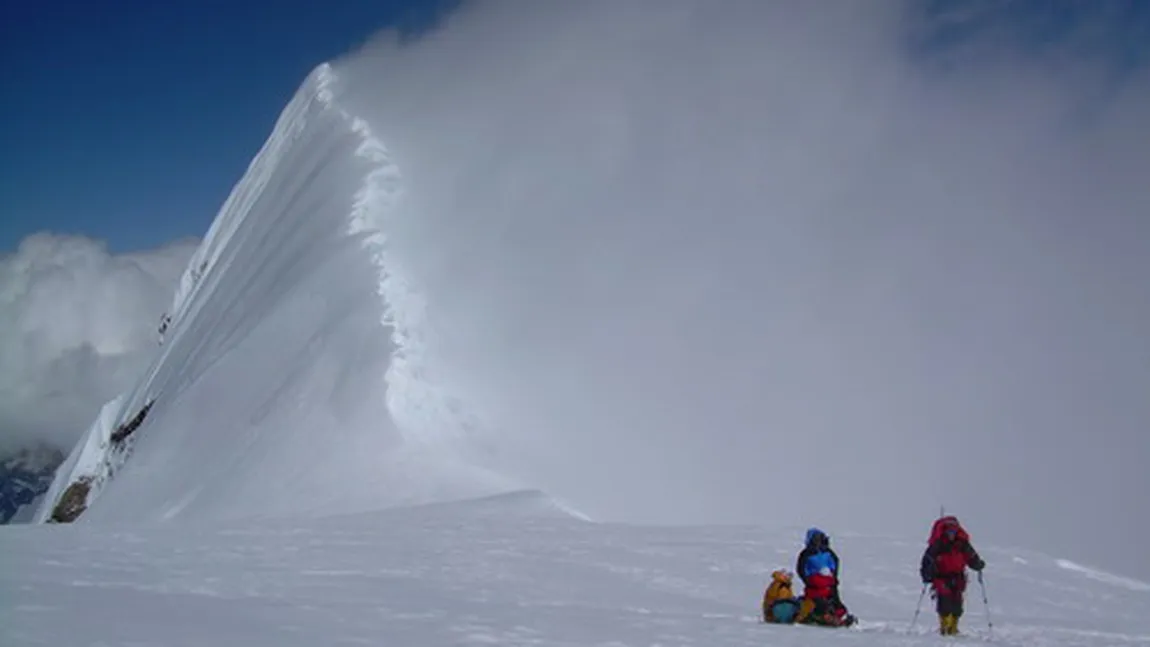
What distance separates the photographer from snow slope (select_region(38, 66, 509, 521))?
20625 millimetres

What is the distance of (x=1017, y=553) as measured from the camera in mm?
16062

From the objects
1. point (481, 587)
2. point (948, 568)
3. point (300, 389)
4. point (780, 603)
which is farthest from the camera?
point (300, 389)

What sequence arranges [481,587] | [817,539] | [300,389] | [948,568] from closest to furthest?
[817,539] < [948,568] < [481,587] < [300,389]

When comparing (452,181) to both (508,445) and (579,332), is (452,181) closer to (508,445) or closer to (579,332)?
(579,332)

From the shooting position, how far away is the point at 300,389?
2455cm

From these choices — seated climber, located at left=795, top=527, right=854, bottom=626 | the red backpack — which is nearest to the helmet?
seated climber, located at left=795, top=527, right=854, bottom=626

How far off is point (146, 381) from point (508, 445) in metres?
27.8

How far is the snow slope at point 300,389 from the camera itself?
20.6m

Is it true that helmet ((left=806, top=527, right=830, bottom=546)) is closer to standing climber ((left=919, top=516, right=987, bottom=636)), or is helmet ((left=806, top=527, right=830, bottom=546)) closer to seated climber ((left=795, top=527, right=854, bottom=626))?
seated climber ((left=795, top=527, right=854, bottom=626))

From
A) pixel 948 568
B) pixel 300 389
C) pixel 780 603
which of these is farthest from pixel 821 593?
pixel 300 389

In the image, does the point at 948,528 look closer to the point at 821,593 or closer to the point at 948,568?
the point at 948,568

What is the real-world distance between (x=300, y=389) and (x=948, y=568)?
17.8 metres

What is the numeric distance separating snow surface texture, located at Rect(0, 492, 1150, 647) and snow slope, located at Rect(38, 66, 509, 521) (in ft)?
14.0

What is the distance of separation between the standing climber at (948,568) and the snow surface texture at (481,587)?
12.5 inches
